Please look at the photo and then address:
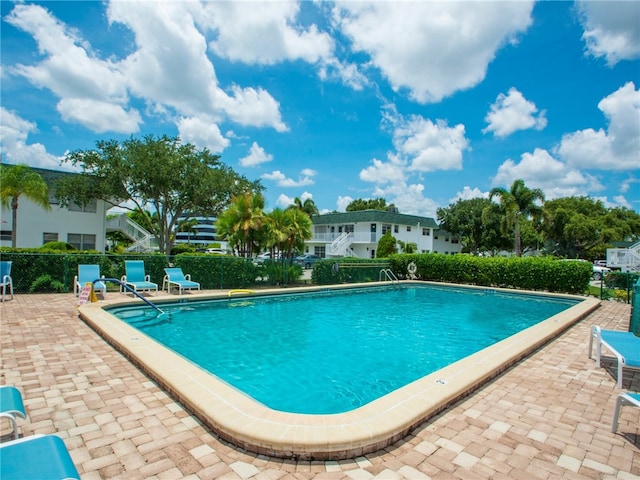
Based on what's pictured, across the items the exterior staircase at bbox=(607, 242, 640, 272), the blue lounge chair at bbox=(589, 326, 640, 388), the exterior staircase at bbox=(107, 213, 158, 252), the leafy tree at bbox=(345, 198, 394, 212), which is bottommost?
the blue lounge chair at bbox=(589, 326, 640, 388)

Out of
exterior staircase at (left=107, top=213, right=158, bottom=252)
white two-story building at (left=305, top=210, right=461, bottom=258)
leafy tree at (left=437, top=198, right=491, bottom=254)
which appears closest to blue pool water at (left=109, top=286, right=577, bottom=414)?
exterior staircase at (left=107, top=213, right=158, bottom=252)

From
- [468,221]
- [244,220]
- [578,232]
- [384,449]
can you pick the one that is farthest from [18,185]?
[578,232]

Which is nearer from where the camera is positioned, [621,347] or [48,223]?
[621,347]

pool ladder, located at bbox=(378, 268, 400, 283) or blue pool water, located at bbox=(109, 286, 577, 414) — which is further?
pool ladder, located at bbox=(378, 268, 400, 283)

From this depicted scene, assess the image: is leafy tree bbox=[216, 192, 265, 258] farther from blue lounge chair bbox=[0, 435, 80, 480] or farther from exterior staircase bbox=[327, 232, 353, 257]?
exterior staircase bbox=[327, 232, 353, 257]

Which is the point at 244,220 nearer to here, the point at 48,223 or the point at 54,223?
the point at 54,223

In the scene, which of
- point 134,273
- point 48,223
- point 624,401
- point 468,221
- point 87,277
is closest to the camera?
point 624,401

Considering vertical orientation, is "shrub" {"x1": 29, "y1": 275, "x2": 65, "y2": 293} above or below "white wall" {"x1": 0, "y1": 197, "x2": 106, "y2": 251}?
below

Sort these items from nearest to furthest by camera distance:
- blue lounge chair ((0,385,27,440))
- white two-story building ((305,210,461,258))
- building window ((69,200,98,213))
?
blue lounge chair ((0,385,27,440))
building window ((69,200,98,213))
white two-story building ((305,210,461,258))

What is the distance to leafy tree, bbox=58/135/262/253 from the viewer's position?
21.1 m

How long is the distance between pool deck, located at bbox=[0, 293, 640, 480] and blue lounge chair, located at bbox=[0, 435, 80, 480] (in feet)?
2.27

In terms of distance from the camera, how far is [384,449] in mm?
3213

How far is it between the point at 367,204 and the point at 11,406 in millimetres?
67077

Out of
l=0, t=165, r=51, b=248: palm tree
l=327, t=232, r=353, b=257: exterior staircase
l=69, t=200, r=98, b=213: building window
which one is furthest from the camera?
l=327, t=232, r=353, b=257: exterior staircase
